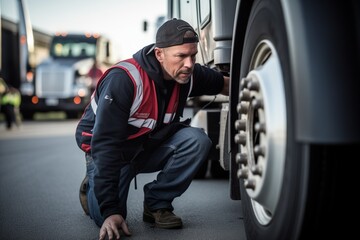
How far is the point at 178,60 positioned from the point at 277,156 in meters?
1.38

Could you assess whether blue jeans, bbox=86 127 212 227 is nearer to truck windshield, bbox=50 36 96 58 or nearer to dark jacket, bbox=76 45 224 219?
dark jacket, bbox=76 45 224 219

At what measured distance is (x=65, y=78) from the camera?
20.9 metres

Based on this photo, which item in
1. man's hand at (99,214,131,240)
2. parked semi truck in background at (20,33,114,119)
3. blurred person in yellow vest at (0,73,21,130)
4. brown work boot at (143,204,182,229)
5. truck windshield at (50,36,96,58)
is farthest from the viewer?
truck windshield at (50,36,96,58)

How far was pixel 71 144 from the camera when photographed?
10.6 m

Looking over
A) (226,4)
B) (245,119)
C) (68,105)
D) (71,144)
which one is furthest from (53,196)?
(68,105)

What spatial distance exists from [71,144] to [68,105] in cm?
1044

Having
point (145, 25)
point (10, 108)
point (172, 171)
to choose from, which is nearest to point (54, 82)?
point (10, 108)

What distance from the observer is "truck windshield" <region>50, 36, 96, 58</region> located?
851 inches

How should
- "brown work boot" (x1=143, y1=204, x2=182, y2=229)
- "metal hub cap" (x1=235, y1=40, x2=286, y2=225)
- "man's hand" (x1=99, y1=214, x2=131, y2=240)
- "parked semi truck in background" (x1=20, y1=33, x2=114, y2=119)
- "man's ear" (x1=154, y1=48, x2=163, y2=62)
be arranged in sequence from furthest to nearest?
"parked semi truck in background" (x1=20, y1=33, x2=114, y2=119) < "brown work boot" (x1=143, y1=204, x2=182, y2=229) < "man's ear" (x1=154, y1=48, x2=163, y2=62) < "man's hand" (x1=99, y1=214, x2=131, y2=240) < "metal hub cap" (x1=235, y1=40, x2=286, y2=225)

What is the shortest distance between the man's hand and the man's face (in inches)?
32.7

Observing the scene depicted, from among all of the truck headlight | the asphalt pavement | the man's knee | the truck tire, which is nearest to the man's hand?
the asphalt pavement

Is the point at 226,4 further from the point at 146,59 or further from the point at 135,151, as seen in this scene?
the point at 135,151

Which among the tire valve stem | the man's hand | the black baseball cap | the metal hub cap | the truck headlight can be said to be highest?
the black baseball cap

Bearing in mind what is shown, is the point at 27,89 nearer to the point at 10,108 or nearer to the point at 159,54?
the point at 10,108
